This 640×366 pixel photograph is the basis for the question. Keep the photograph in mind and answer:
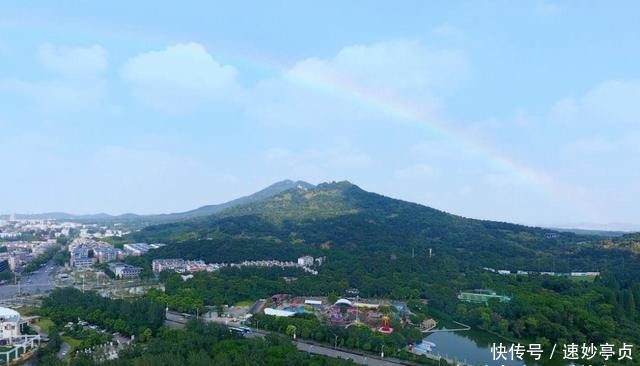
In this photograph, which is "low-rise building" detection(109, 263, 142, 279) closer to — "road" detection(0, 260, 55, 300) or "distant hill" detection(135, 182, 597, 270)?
"road" detection(0, 260, 55, 300)

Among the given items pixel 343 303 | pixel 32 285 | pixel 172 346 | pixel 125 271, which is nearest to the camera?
pixel 172 346

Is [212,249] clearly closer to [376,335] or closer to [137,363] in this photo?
[376,335]

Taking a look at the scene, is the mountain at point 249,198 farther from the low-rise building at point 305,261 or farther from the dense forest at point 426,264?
the low-rise building at point 305,261

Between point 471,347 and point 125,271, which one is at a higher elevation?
point 125,271

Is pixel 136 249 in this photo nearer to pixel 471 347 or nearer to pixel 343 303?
pixel 343 303

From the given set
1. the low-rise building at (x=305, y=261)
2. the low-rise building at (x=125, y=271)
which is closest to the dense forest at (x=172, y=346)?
the low-rise building at (x=125, y=271)

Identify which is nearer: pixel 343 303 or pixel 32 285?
pixel 343 303

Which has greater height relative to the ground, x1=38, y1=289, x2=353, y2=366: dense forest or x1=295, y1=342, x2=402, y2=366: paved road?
x1=38, y1=289, x2=353, y2=366: dense forest

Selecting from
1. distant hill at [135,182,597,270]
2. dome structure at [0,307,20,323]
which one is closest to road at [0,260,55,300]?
dome structure at [0,307,20,323]

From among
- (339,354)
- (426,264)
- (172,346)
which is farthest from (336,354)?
(426,264)
